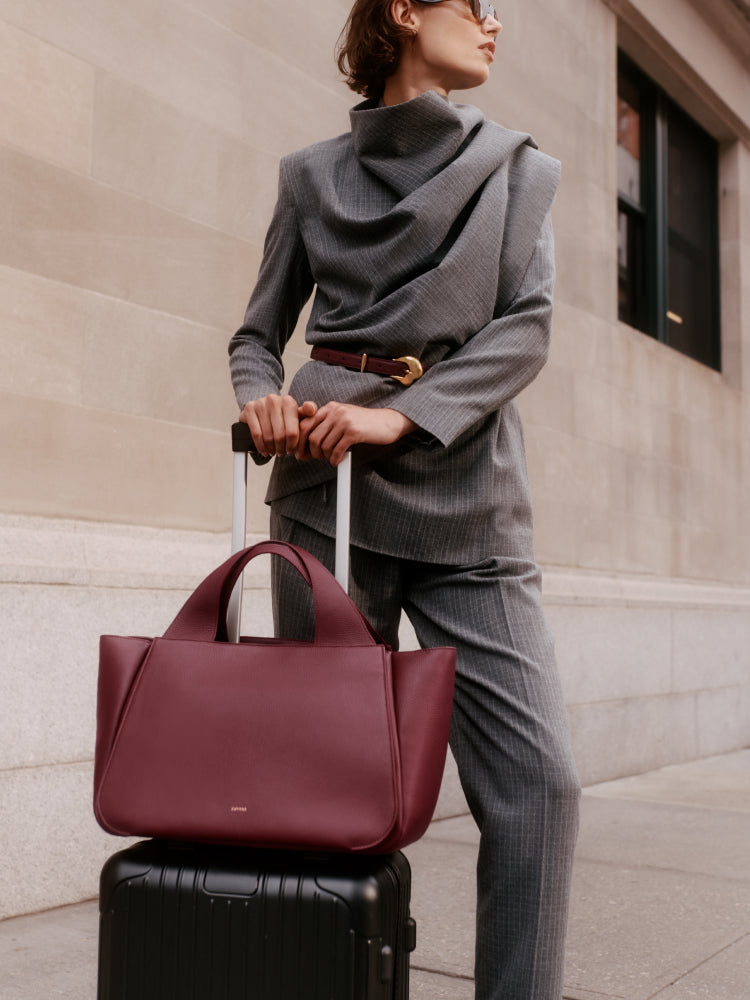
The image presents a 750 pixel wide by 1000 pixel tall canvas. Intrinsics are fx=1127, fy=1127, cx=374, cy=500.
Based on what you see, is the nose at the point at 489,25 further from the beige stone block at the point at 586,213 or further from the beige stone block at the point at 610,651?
the beige stone block at the point at 586,213

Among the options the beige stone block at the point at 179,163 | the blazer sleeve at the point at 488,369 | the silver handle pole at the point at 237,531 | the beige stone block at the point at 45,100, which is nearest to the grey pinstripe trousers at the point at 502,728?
the silver handle pole at the point at 237,531

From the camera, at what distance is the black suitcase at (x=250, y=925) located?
1.48 metres

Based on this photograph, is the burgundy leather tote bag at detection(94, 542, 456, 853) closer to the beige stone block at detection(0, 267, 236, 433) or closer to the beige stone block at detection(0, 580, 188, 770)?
the beige stone block at detection(0, 580, 188, 770)

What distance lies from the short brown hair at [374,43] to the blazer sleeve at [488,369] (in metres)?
0.41

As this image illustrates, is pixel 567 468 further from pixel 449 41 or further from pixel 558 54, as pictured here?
pixel 449 41

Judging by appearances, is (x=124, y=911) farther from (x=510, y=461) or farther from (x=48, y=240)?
(x=48, y=240)

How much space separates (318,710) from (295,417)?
457 millimetres

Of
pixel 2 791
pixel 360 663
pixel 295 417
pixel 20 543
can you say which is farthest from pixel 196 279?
pixel 360 663

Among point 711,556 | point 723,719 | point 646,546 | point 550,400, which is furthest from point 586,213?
point 723,719

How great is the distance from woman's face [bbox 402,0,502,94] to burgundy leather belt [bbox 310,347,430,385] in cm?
51

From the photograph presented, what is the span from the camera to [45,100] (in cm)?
358

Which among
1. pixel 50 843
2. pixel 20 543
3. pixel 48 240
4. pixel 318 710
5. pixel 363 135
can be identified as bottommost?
pixel 50 843

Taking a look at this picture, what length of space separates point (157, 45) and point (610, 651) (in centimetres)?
391

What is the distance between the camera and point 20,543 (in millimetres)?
3334
